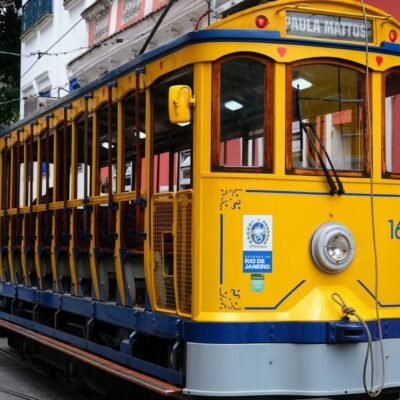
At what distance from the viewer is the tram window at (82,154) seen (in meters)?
8.49

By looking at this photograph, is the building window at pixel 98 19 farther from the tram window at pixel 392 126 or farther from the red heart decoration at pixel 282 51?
the red heart decoration at pixel 282 51

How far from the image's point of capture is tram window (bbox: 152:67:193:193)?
21.9 ft

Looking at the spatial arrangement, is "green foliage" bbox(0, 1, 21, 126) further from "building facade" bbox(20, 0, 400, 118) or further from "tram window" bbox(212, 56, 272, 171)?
"tram window" bbox(212, 56, 272, 171)

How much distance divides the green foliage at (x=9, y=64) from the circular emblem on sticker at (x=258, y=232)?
2218cm

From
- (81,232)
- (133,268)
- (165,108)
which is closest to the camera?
(165,108)

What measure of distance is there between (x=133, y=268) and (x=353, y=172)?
2.09m

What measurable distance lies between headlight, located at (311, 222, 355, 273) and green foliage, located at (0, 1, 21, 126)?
22251 millimetres

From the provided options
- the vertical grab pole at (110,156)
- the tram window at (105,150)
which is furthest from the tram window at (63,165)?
the vertical grab pole at (110,156)

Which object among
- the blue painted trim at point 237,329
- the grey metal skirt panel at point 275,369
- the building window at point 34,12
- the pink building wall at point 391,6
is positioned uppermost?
the building window at point 34,12

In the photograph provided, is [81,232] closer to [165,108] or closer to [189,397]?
[165,108]

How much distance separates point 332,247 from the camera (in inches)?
250

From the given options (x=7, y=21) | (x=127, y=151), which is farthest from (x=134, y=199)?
(x=7, y=21)

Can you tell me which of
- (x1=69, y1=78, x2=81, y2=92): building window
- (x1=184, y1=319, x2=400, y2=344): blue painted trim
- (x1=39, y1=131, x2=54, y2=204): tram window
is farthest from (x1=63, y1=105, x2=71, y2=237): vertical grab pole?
(x1=69, y1=78, x2=81, y2=92): building window

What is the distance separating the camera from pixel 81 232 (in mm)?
8711
